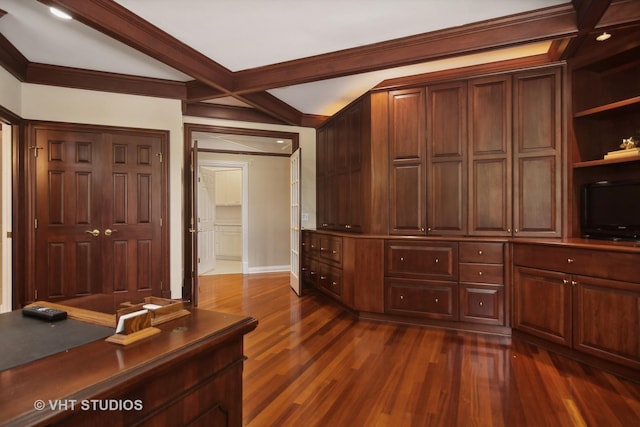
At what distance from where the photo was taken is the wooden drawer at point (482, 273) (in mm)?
3072

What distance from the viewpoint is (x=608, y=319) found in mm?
2348

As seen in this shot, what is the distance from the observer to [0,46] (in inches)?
119

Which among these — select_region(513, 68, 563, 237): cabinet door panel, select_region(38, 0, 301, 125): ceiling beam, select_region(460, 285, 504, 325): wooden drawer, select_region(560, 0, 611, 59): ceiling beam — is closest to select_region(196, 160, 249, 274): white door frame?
select_region(38, 0, 301, 125): ceiling beam

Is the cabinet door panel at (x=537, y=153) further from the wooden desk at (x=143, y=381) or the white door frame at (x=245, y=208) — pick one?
the white door frame at (x=245, y=208)

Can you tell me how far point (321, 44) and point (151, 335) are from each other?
111 inches

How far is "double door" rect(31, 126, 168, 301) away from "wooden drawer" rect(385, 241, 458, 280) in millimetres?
2622

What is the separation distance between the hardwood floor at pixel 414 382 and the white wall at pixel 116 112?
1.71m

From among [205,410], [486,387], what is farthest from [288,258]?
[205,410]

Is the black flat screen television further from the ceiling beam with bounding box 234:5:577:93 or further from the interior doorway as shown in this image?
the interior doorway

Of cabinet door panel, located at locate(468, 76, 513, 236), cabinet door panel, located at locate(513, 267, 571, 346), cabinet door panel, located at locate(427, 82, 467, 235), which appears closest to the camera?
cabinet door panel, located at locate(513, 267, 571, 346)

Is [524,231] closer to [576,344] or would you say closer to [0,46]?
[576,344]

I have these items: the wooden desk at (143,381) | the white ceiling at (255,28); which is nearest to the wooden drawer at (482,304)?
the white ceiling at (255,28)

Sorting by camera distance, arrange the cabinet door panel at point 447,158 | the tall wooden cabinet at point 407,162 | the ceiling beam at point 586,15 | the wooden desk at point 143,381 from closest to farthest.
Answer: the wooden desk at point 143,381
the ceiling beam at point 586,15
the cabinet door panel at point 447,158
the tall wooden cabinet at point 407,162

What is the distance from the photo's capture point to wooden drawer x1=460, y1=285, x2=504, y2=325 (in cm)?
308
